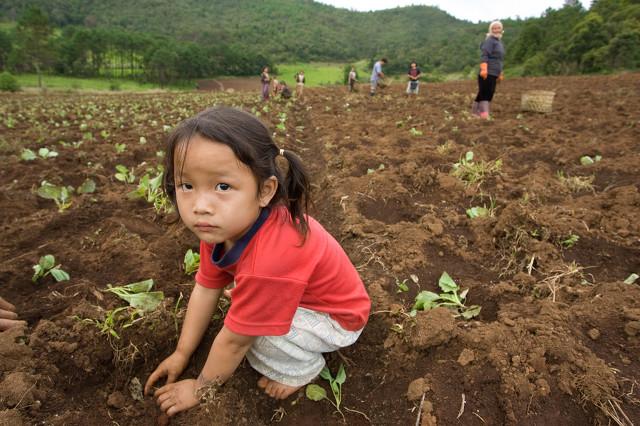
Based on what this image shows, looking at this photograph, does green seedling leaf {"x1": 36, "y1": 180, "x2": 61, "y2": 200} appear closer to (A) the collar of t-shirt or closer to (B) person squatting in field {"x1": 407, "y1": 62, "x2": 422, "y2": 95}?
(A) the collar of t-shirt

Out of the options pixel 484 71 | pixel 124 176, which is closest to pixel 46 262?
pixel 124 176

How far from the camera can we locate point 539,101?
7.85 metres

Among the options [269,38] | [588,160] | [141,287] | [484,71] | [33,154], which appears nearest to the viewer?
[141,287]

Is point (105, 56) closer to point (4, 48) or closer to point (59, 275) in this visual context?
point (4, 48)

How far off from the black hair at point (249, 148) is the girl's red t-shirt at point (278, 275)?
62 millimetres

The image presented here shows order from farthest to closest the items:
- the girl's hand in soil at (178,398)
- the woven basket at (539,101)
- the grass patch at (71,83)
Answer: the grass patch at (71,83) → the woven basket at (539,101) → the girl's hand in soil at (178,398)

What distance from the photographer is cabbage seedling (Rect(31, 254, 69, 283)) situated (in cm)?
234

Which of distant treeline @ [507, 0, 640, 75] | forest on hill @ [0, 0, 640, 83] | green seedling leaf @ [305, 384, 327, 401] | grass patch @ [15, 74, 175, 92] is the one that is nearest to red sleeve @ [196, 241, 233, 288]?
green seedling leaf @ [305, 384, 327, 401]

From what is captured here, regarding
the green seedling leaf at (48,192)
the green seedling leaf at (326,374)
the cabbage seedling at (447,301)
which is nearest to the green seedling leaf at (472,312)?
the cabbage seedling at (447,301)

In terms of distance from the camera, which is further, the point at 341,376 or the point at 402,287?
the point at 402,287

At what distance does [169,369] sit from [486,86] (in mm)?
7849

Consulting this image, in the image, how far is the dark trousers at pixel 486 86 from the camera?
7.50m

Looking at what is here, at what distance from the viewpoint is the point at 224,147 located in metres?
1.28

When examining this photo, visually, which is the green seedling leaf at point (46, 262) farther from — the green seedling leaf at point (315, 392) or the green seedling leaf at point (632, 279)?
the green seedling leaf at point (632, 279)
